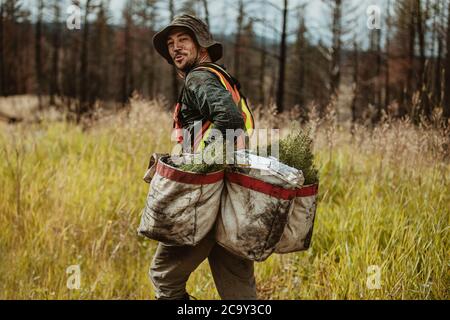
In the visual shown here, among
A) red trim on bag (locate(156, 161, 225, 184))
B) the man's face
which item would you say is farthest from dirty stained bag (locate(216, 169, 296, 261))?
the man's face

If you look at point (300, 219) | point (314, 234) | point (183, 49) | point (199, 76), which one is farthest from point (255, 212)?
point (314, 234)

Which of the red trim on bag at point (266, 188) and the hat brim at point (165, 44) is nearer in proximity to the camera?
the red trim on bag at point (266, 188)

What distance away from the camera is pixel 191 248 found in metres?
2.19

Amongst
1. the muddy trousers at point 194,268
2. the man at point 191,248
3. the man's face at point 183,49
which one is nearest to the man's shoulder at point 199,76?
the man at point 191,248

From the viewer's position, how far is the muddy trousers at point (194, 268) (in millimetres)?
2207

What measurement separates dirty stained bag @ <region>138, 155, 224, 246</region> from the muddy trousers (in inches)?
10.6

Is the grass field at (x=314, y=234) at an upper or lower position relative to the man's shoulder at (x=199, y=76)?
lower

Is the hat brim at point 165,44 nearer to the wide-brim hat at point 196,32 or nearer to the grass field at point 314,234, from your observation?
the wide-brim hat at point 196,32

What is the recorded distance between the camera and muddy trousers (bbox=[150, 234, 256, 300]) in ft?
7.24

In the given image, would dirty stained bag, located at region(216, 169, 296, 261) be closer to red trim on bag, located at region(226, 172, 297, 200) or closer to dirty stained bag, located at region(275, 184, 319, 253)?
red trim on bag, located at region(226, 172, 297, 200)

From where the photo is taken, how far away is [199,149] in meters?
2.11

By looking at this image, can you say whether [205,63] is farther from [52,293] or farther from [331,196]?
[331,196]

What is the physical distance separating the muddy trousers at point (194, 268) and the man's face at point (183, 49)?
0.97 m
